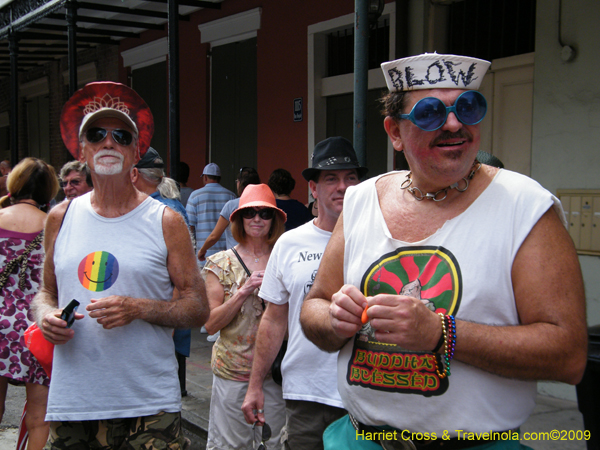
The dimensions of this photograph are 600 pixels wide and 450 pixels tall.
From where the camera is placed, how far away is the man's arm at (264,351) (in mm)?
2921

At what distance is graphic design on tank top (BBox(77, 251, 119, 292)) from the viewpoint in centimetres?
246

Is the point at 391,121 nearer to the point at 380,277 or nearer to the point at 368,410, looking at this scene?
the point at 380,277

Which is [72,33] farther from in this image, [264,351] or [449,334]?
[449,334]

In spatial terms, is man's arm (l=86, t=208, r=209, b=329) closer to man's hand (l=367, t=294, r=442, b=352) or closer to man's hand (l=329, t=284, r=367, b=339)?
man's hand (l=329, t=284, r=367, b=339)

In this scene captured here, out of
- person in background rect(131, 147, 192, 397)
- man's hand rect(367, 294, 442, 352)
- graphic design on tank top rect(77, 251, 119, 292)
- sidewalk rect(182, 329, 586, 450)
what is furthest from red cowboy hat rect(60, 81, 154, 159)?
sidewalk rect(182, 329, 586, 450)

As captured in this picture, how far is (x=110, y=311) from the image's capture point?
2.31 meters

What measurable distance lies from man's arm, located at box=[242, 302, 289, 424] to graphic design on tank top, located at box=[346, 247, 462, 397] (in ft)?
4.01

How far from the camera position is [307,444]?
2.74 meters

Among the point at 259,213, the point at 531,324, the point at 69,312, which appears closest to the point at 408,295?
the point at 531,324

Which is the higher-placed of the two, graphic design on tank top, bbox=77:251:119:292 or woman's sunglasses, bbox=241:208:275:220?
woman's sunglasses, bbox=241:208:275:220

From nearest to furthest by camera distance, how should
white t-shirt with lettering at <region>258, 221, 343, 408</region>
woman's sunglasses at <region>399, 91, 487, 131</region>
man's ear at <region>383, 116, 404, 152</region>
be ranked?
woman's sunglasses at <region>399, 91, 487, 131</region>, man's ear at <region>383, 116, 404, 152</region>, white t-shirt with lettering at <region>258, 221, 343, 408</region>

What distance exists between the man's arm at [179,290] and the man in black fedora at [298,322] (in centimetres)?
45

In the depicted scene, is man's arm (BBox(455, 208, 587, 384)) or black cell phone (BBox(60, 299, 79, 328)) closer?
man's arm (BBox(455, 208, 587, 384))

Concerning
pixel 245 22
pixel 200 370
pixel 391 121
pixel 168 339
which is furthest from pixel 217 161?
pixel 391 121
